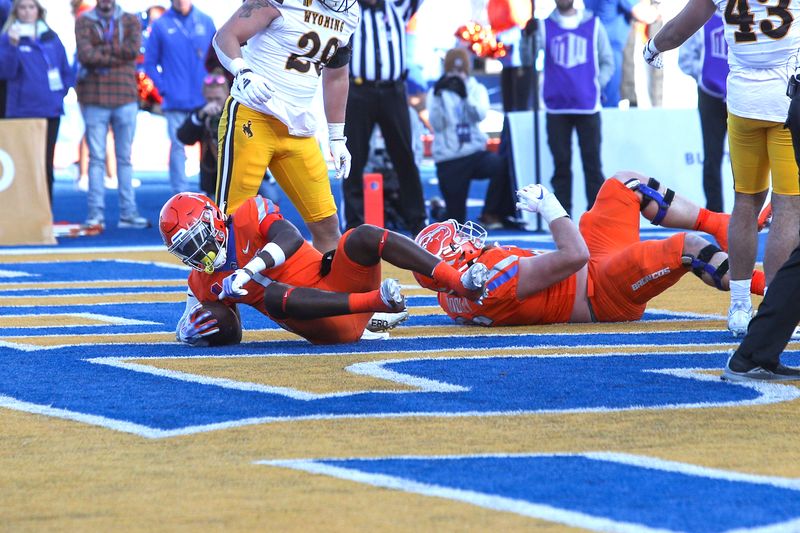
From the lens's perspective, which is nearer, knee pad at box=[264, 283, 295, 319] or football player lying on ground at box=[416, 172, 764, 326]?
knee pad at box=[264, 283, 295, 319]

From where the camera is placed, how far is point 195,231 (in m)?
5.71

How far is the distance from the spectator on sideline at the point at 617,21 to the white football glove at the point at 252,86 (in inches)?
320

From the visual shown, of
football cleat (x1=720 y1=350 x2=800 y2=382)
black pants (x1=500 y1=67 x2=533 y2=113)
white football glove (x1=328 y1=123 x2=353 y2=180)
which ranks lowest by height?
football cleat (x1=720 y1=350 x2=800 y2=382)

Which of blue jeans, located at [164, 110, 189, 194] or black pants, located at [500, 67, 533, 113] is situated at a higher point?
black pants, located at [500, 67, 533, 113]

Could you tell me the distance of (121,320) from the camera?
727 cm

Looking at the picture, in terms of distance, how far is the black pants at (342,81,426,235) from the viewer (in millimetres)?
11609

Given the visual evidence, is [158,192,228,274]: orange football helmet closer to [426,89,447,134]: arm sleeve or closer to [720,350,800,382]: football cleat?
[720,350,800,382]: football cleat

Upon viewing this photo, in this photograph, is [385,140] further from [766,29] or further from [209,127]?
[766,29]

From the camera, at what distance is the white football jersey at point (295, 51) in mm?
6832

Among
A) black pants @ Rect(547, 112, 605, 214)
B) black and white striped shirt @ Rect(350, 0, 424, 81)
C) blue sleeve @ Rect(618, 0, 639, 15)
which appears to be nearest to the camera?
black and white striped shirt @ Rect(350, 0, 424, 81)

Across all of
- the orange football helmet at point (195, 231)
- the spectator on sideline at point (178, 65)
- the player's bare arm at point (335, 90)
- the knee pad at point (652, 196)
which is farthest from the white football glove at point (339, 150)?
the spectator on sideline at point (178, 65)

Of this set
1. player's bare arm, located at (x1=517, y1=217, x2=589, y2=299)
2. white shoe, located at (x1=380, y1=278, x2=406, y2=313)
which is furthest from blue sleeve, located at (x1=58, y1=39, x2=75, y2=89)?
white shoe, located at (x1=380, y1=278, x2=406, y2=313)

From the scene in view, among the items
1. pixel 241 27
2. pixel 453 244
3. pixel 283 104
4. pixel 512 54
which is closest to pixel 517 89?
pixel 512 54

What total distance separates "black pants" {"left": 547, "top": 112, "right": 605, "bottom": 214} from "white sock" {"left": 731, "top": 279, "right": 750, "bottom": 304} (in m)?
6.25
